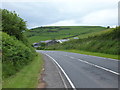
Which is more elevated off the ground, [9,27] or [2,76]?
[9,27]

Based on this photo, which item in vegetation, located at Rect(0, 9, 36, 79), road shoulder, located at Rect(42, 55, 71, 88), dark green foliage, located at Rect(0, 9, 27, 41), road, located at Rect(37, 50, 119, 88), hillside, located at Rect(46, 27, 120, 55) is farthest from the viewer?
→ hillside, located at Rect(46, 27, 120, 55)

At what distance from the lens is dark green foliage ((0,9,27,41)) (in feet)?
73.3

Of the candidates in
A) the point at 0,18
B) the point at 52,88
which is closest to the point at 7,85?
the point at 52,88

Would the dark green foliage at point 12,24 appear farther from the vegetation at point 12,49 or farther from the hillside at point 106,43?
the hillside at point 106,43

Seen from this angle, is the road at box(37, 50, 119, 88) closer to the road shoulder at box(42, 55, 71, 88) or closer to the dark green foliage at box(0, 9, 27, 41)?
the road shoulder at box(42, 55, 71, 88)

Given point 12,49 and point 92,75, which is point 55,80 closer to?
point 92,75

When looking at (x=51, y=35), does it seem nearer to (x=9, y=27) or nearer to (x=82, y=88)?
(x=9, y=27)

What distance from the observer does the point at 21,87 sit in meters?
8.45

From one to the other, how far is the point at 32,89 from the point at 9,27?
51.9ft

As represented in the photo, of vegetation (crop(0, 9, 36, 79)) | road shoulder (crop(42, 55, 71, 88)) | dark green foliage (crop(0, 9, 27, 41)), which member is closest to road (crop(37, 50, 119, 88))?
road shoulder (crop(42, 55, 71, 88))

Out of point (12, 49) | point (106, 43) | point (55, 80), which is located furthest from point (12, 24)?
point (106, 43)

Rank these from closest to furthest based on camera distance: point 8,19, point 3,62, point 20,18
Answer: point 3,62 < point 8,19 < point 20,18

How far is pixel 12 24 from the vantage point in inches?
933

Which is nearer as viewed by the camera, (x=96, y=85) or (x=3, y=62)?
(x=96, y=85)
